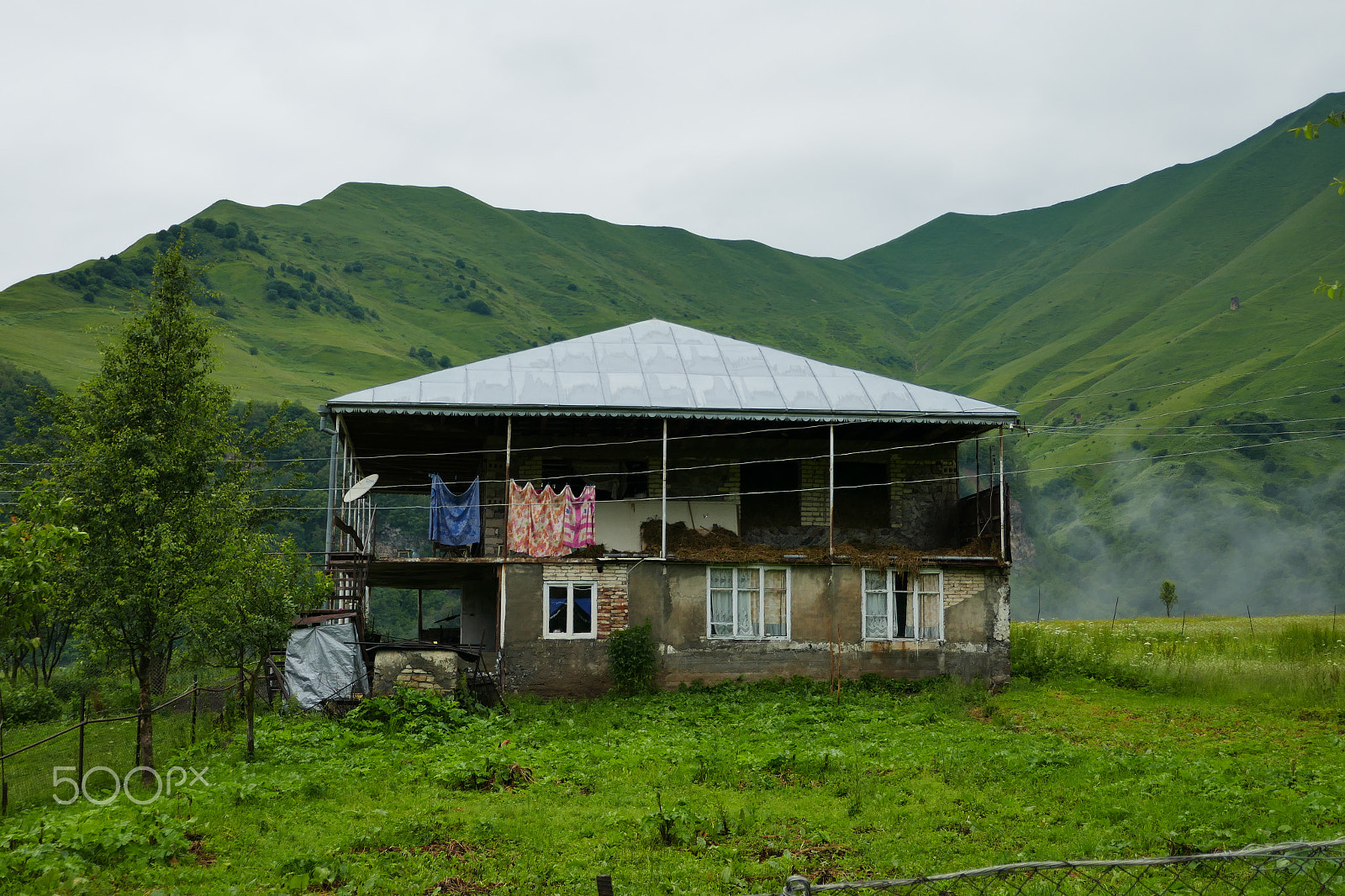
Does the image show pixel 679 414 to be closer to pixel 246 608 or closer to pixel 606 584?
pixel 606 584

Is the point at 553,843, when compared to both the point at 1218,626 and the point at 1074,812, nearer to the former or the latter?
the point at 1074,812

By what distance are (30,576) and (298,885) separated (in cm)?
395

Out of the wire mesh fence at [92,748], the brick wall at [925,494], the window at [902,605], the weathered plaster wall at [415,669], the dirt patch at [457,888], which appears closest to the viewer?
the dirt patch at [457,888]

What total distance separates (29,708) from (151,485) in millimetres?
17480

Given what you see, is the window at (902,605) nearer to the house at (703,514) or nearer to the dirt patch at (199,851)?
the house at (703,514)

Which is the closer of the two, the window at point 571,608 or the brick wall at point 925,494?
the window at point 571,608

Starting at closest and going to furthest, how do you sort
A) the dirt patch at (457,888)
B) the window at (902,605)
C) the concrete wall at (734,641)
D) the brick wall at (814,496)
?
the dirt patch at (457,888) < the concrete wall at (734,641) < the window at (902,605) < the brick wall at (814,496)

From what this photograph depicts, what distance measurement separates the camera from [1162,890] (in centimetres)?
973

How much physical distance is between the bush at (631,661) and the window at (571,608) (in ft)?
2.22

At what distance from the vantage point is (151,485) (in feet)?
59.5

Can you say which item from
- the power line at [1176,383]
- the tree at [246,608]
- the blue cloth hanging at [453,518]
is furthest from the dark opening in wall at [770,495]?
the power line at [1176,383]

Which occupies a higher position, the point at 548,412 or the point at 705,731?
the point at 548,412

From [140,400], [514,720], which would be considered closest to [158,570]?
[140,400]

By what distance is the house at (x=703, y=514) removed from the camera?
24.0m
